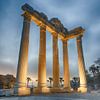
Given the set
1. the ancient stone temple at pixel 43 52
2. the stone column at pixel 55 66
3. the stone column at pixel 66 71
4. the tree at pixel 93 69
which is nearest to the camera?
the ancient stone temple at pixel 43 52

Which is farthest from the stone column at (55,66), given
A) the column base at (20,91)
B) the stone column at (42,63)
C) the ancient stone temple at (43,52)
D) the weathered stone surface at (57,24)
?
the column base at (20,91)

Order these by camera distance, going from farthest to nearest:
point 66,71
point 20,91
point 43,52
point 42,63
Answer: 1. point 66,71
2. point 43,52
3. point 42,63
4. point 20,91

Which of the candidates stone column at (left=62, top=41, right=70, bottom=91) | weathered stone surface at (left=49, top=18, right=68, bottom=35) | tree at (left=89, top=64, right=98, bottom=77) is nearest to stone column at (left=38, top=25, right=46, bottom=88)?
weathered stone surface at (left=49, top=18, right=68, bottom=35)

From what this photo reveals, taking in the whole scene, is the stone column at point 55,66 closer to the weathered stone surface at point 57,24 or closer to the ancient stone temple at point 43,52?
the ancient stone temple at point 43,52

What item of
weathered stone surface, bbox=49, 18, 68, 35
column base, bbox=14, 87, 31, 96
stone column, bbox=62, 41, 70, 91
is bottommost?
column base, bbox=14, 87, 31, 96

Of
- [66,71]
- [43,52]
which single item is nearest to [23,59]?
[43,52]

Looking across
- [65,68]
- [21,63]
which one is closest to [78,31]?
[65,68]

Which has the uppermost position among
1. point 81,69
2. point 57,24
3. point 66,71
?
point 57,24

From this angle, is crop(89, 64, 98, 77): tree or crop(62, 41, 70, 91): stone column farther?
crop(89, 64, 98, 77): tree

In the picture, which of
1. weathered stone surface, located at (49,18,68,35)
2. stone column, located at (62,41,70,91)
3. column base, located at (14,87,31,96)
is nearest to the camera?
column base, located at (14,87,31,96)

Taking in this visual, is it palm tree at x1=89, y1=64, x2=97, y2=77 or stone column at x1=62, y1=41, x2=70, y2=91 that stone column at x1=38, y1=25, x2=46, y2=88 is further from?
palm tree at x1=89, y1=64, x2=97, y2=77

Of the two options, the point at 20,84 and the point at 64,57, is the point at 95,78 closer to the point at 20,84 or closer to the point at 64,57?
the point at 64,57

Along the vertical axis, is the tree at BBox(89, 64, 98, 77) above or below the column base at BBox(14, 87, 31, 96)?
above

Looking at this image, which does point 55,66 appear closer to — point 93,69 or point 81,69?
point 81,69
